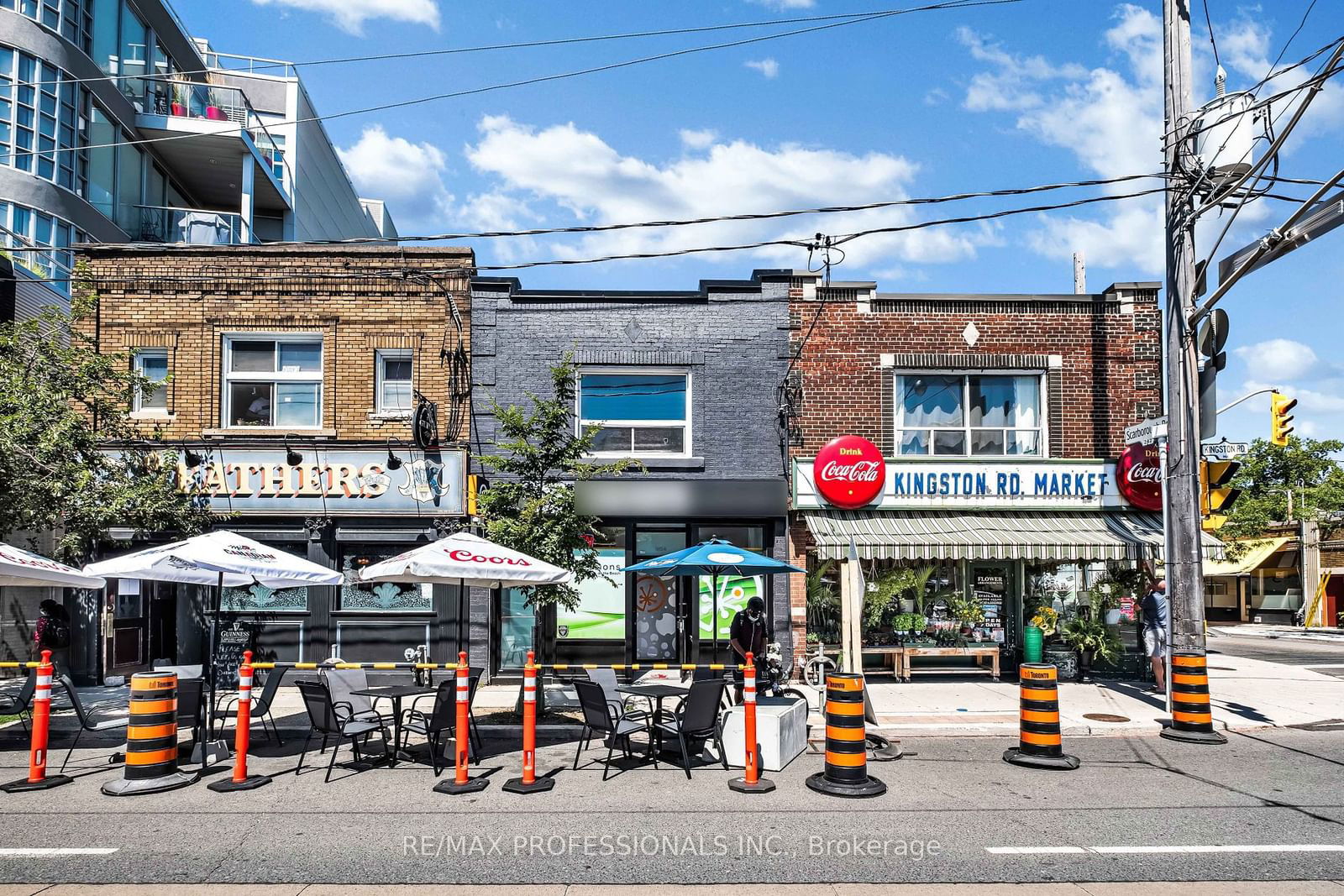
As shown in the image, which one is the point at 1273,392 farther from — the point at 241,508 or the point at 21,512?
the point at 21,512

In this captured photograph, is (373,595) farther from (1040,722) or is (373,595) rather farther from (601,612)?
(1040,722)

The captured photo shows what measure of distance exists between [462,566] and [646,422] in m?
6.80

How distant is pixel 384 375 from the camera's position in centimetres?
1700

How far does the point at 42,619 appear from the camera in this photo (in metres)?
14.8

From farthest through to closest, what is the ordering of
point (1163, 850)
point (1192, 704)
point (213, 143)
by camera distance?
1. point (213, 143)
2. point (1192, 704)
3. point (1163, 850)

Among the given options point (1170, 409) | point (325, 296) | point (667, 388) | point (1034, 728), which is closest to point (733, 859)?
point (1034, 728)

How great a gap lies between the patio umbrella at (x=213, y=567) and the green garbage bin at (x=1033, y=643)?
447 inches

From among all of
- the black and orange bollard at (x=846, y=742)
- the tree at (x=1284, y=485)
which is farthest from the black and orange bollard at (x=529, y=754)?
the tree at (x=1284, y=485)

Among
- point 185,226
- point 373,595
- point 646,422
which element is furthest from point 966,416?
point 185,226

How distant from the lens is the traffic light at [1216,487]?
1367 centimetres

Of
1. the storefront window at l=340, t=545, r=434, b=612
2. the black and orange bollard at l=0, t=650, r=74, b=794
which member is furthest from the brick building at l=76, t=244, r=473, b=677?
the black and orange bollard at l=0, t=650, r=74, b=794

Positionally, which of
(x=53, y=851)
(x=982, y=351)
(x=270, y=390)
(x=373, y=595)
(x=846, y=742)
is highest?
(x=982, y=351)

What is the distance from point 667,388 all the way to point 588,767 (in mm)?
8300

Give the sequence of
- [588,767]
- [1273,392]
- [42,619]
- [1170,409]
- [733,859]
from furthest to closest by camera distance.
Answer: [1273,392] → [42,619] → [1170,409] → [588,767] → [733,859]
